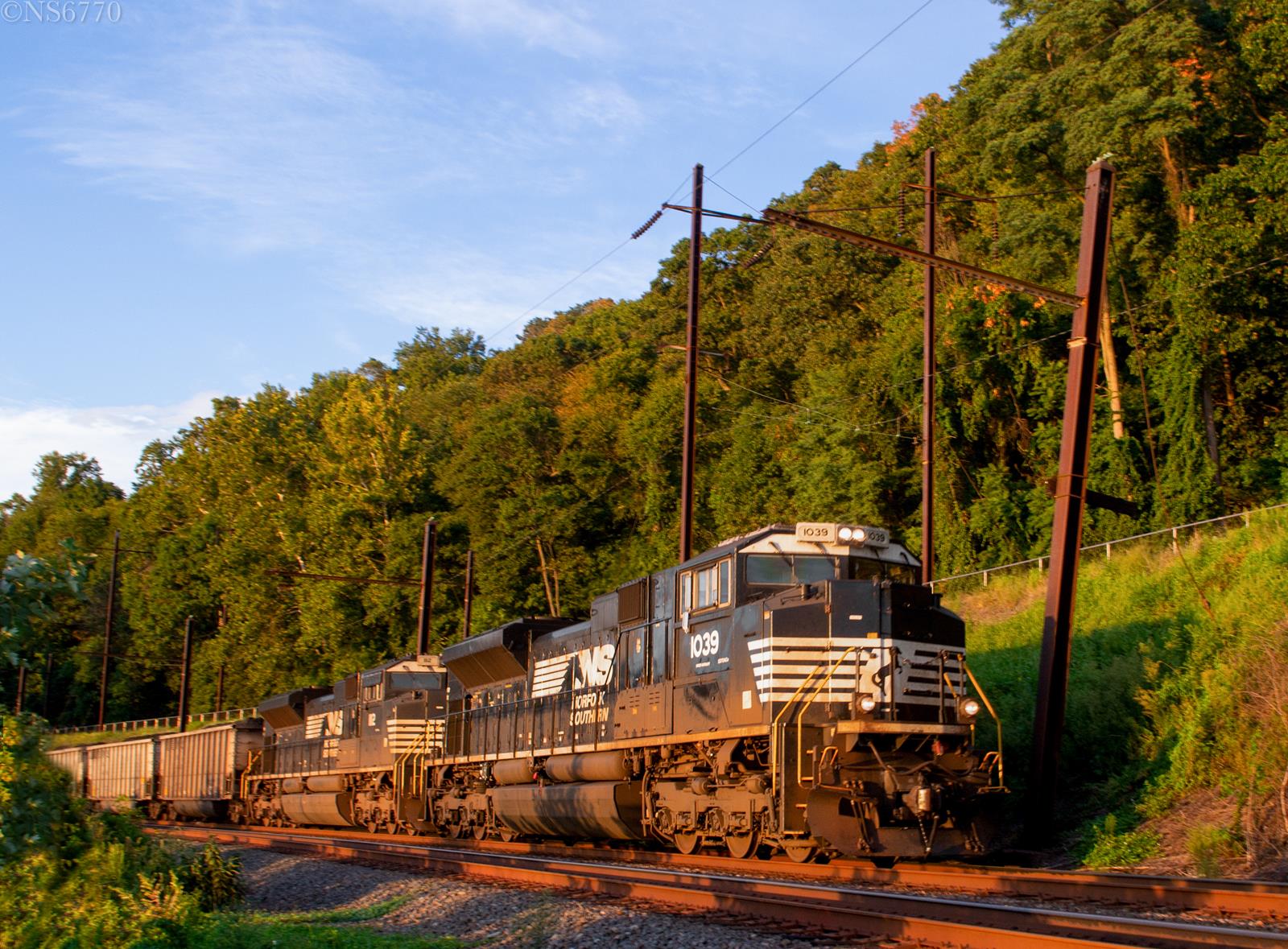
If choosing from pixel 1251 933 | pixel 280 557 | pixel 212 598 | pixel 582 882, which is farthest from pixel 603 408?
pixel 1251 933

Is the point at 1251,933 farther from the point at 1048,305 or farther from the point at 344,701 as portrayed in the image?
the point at 1048,305

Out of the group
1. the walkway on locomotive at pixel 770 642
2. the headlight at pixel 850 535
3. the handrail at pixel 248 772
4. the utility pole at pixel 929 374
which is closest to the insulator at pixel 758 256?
the utility pole at pixel 929 374

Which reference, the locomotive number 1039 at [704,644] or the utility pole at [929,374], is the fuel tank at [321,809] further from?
the locomotive number 1039 at [704,644]

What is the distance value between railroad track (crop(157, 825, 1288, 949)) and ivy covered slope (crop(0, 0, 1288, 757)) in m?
5.75

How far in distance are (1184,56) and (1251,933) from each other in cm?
3072

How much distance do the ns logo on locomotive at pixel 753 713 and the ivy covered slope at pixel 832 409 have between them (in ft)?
21.9

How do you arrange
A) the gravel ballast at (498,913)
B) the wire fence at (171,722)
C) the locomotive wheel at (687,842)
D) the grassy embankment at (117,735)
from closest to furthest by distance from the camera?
the gravel ballast at (498,913)
the locomotive wheel at (687,842)
the grassy embankment at (117,735)
the wire fence at (171,722)

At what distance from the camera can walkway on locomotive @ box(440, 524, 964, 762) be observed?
12.5 metres

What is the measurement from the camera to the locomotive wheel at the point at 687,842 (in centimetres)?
1479

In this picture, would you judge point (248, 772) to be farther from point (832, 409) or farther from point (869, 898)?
point (869, 898)

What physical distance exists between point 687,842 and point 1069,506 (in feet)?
20.6

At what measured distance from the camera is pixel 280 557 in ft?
218

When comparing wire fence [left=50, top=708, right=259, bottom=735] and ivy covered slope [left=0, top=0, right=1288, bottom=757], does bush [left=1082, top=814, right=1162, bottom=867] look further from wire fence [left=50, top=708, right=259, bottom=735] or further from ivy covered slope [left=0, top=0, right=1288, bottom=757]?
wire fence [left=50, top=708, right=259, bottom=735]

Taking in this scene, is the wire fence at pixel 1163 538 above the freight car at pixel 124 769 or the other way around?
above
